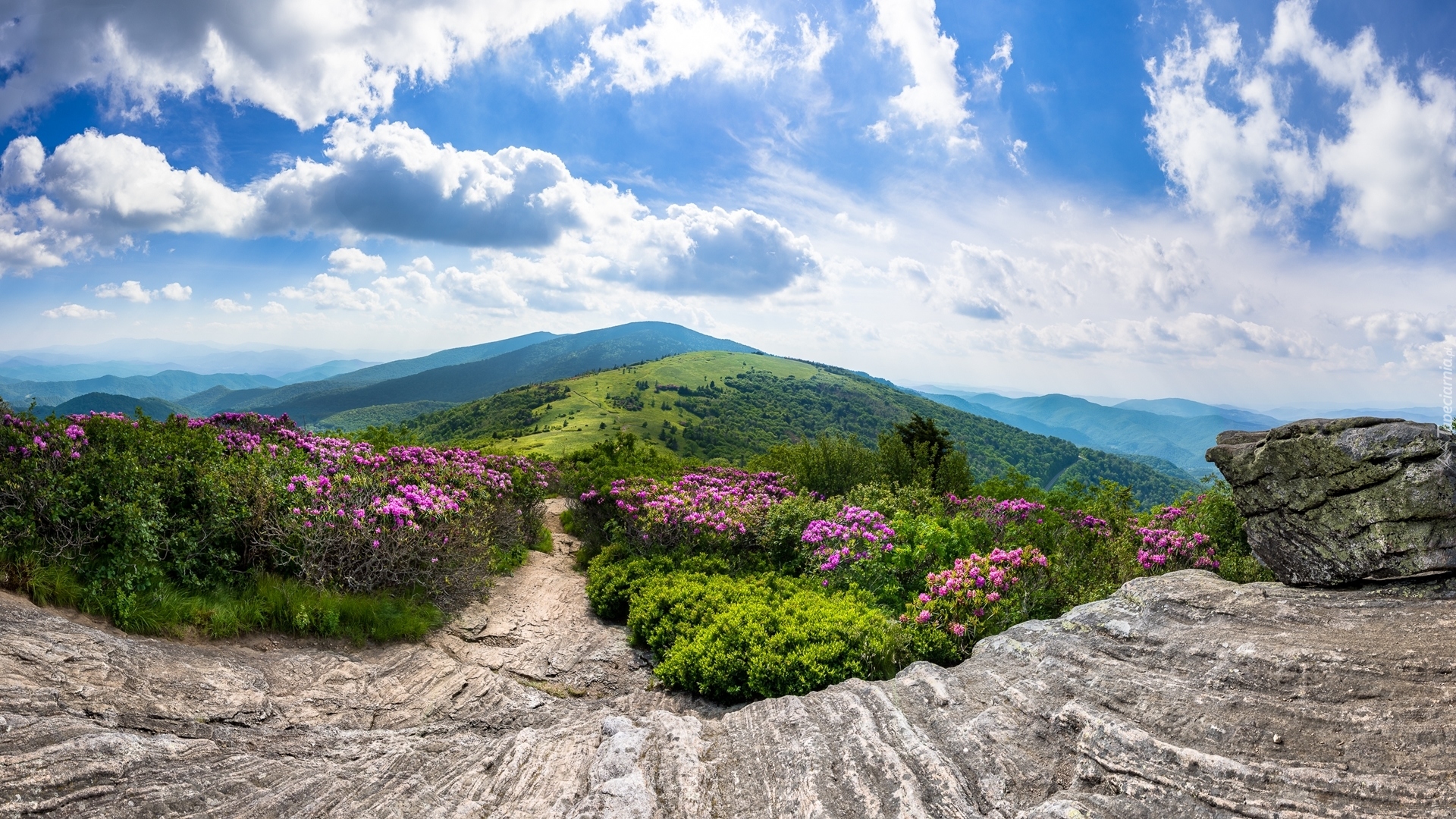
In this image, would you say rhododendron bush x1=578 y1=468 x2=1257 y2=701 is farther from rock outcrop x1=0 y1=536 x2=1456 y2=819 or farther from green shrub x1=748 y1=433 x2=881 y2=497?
green shrub x1=748 y1=433 x2=881 y2=497

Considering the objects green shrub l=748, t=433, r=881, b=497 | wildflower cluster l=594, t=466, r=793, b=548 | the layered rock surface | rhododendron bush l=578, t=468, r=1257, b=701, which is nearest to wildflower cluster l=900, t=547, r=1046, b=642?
rhododendron bush l=578, t=468, r=1257, b=701

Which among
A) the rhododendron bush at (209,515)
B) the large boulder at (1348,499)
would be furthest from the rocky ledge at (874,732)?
the rhododendron bush at (209,515)

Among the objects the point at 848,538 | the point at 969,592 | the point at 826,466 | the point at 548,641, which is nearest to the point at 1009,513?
the point at 848,538

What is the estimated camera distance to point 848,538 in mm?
11742

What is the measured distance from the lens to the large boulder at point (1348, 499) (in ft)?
19.8

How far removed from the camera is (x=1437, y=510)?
601 cm

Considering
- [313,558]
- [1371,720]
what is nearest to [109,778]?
[313,558]

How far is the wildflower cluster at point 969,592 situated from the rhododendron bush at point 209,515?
303 inches

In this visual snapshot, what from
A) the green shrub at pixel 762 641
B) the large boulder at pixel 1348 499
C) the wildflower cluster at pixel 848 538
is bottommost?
the green shrub at pixel 762 641

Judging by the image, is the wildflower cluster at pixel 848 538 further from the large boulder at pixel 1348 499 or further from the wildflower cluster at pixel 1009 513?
the large boulder at pixel 1348 499

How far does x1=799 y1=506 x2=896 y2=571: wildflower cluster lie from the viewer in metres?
11.3

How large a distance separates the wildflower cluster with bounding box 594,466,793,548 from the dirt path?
1.86 metres

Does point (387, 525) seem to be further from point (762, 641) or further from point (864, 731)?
point (864, 731)

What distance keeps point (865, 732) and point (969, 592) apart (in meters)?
3.56
